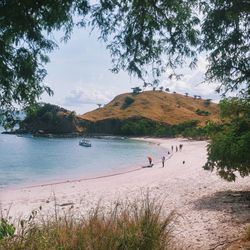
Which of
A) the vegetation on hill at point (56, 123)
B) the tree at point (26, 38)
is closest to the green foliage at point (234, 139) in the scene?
the tree at point (26, 38)

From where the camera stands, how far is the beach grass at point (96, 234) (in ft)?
15.3

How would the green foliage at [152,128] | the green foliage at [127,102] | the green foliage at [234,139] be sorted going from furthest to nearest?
the green foliage at [127,102], the green foliage at [152,128], the green foliage at [234,139]

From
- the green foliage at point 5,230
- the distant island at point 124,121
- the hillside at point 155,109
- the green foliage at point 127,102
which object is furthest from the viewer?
the green foliage at point 127,102

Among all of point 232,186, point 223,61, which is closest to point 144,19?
point 223,61

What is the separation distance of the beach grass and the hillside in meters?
124

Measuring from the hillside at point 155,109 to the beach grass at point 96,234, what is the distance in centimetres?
12411

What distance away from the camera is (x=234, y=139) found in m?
16.6

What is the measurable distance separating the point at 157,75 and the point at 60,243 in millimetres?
3813

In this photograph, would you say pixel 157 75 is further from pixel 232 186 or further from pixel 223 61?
pixel 232 186

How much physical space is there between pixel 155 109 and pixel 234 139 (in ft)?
462

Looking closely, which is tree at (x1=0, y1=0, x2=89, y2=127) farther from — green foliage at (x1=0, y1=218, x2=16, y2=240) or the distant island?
the distant island

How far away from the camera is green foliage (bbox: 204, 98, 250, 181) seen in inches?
642

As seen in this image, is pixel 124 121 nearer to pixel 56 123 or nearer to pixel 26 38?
pixel 56 123

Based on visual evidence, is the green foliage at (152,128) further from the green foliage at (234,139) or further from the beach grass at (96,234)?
the beach grass at (96,234)
